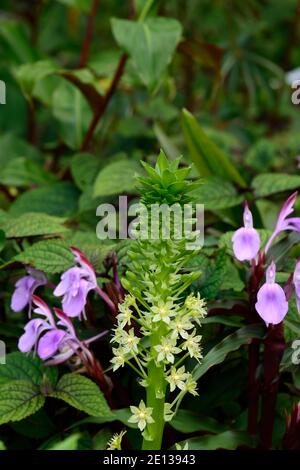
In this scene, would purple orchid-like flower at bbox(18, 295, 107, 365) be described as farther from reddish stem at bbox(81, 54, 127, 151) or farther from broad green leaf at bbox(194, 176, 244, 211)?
reddish stem at bbox(81, 54, 127, 151)

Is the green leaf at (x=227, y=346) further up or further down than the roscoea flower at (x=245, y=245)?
further down

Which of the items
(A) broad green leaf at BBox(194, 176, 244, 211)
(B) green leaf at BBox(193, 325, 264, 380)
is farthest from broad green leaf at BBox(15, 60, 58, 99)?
(B) green leaf at BBox(193, 325, 264, 380)

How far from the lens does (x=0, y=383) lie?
1.09 m

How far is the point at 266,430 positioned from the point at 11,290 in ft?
1.58

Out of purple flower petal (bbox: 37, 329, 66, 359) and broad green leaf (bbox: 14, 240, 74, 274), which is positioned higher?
broad green leaf (bbox: 14, 240, 74, 274)

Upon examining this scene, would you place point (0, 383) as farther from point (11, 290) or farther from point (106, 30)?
point (106, 30)

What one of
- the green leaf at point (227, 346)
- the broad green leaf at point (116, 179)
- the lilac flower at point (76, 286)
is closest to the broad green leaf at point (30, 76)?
the broad green leaf at point (116, 179)

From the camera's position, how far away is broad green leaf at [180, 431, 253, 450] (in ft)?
3.38

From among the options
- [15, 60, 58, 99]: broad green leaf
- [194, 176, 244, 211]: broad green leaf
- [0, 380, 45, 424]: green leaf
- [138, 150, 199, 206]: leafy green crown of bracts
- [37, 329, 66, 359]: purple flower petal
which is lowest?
[0, 380, 45, 424]: green leaf

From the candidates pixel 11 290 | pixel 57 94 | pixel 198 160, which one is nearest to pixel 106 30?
pixel 57 94

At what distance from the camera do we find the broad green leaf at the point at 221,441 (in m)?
1.03

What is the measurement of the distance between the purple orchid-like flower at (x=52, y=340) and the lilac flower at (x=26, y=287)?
0.25 feet

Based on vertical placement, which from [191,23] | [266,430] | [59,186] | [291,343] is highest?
[191,23]

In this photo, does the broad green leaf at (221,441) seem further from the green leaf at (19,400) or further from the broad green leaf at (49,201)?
the broad green leaf at (49,201)
